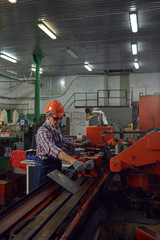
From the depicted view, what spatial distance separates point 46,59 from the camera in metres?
10.4

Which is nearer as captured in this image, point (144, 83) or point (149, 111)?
point (149, 111)

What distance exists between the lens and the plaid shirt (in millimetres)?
2219

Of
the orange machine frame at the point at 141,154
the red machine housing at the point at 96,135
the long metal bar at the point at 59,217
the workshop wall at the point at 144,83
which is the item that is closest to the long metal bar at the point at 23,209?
the long metal bar at the point at 59,217

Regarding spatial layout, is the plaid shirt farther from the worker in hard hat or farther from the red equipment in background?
the red equipment in background

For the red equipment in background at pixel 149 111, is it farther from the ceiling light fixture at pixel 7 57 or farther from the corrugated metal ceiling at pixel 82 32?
the ceiling light fixture at pixel 7 57

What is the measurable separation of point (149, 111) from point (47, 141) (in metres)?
1.52

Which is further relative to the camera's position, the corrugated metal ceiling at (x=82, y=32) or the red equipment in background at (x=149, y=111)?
the corrugated metal ceiling at (x=82, y=32)

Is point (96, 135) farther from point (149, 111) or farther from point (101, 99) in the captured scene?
point (101, 99)

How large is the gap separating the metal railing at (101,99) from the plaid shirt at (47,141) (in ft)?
32.9

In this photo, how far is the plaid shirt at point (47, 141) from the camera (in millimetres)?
2219

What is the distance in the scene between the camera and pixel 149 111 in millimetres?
2965

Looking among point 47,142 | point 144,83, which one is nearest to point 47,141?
point 47,142

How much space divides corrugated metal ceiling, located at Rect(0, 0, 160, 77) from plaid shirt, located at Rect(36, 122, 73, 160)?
13.3ft

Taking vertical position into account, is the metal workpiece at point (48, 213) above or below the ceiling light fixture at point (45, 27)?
below
